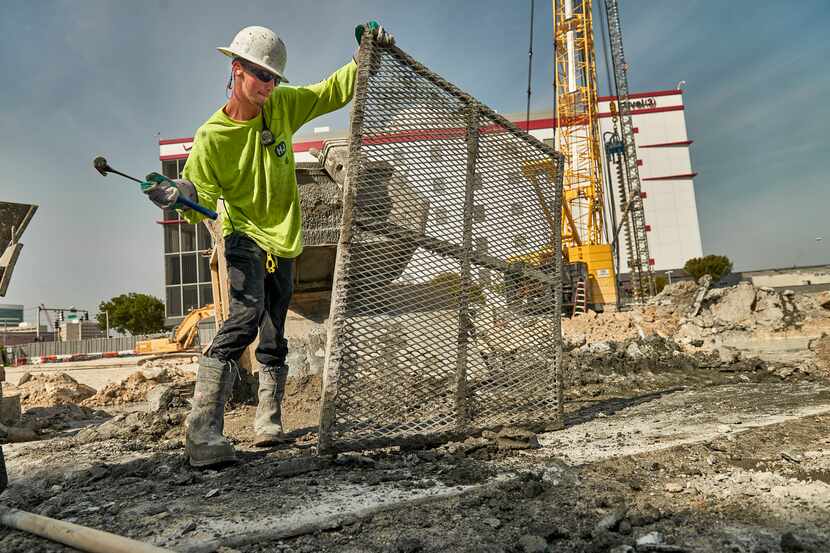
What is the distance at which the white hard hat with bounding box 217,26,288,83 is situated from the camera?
2902 mm

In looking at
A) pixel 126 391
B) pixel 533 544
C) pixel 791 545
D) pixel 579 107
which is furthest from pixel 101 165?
pixel 579 107

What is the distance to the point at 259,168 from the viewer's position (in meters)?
3.04

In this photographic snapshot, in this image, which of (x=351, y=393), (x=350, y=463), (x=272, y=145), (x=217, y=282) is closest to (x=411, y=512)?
(x=350, y=463)

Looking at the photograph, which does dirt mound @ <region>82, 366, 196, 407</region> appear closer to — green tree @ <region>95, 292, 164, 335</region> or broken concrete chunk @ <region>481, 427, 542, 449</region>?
broken concrete chunk @ <region>481, 427, 542, 449</region>

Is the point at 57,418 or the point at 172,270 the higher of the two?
the point at 172,270

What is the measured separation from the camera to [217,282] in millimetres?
5117

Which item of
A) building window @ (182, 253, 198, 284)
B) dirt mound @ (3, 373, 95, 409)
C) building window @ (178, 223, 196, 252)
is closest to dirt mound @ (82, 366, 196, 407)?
dirt mound @ (3, 373, 95, 409)

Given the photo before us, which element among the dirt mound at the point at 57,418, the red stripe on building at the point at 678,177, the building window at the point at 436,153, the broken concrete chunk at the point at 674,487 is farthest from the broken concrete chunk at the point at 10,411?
the red stripe on building at the point at 678,177

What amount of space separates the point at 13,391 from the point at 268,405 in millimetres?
7490

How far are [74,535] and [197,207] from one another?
5.18 ft

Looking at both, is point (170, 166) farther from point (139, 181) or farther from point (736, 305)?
point (139, 181)

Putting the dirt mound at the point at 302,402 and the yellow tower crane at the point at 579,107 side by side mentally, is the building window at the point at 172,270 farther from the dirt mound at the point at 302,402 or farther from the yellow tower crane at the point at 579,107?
the dirt mound at the point at 302,402

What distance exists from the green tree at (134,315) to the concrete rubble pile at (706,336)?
123 ft

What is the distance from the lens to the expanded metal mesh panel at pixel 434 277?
275cm
